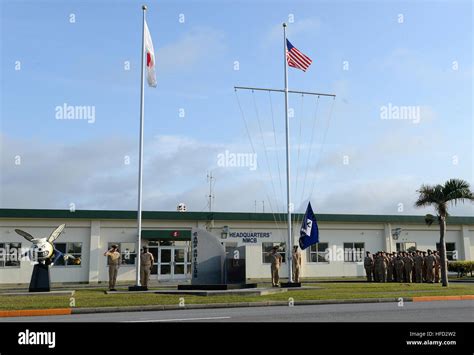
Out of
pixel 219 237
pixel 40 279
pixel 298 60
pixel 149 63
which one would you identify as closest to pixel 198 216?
pixel 219 237

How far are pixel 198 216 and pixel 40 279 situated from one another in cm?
1655

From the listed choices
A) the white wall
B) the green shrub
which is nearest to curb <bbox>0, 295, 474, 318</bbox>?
the green shrub

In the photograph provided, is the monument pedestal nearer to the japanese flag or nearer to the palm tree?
the japanese flag

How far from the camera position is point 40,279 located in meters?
19.2

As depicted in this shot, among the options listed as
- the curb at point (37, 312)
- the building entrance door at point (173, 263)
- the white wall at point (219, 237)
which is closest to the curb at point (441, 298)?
the curb at point (37, 312)

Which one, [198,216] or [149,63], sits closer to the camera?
[149,63]

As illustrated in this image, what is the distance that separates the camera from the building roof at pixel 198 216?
32.3 meters

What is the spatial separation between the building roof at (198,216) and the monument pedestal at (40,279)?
13.8m

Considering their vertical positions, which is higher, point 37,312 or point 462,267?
point 462,267

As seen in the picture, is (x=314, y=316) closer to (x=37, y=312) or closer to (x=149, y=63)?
(x=37, y=312)

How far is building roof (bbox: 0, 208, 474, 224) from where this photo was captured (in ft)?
106

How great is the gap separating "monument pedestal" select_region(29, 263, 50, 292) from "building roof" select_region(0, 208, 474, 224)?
45.2 ft

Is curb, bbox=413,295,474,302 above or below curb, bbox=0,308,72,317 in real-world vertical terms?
below

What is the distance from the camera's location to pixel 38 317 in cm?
1259
